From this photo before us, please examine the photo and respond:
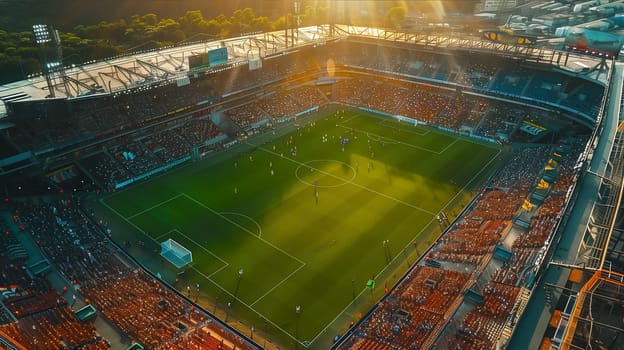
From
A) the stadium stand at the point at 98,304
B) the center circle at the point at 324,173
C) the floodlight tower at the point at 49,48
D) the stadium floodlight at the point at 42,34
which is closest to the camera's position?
the stadium stand at the point at 98,304

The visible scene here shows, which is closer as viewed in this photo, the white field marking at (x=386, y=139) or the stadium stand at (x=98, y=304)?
the stadium stand at (x=98, y=304)

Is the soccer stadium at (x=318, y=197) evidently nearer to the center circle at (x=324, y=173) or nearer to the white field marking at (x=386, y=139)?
the center circle at (x=324, y=173)

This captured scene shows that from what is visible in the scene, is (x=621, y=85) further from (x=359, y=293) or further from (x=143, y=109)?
(x=143, y=109)

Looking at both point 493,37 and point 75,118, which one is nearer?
point 75,118

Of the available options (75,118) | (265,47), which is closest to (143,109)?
(75,118)

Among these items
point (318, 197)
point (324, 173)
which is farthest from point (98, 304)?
point (324, 173)

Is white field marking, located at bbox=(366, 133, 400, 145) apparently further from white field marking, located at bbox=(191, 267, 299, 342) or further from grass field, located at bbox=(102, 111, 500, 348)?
white field marking, located at bbox=(191, 267, 299, 342)

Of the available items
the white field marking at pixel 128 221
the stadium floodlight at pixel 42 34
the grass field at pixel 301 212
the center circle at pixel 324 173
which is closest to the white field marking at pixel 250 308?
the grass field at pixel 301 212
